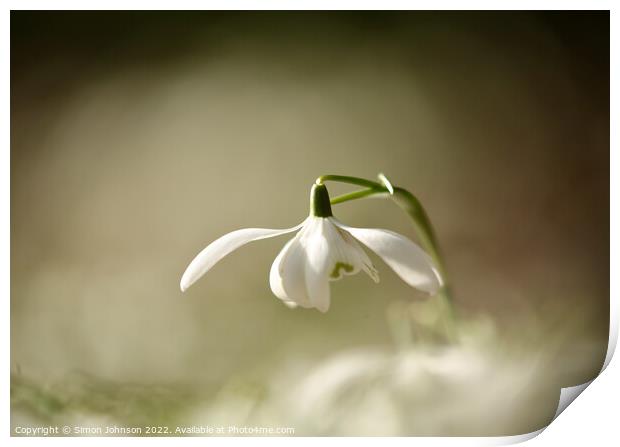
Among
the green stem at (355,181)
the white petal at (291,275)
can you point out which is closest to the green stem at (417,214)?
the green stem at (355,181)

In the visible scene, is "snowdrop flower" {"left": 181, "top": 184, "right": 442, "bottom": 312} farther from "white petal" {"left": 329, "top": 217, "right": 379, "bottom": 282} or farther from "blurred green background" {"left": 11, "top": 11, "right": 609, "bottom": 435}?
"blurred green background" {"left": 11, "top": 11, "right": 609, "bottom": 435}

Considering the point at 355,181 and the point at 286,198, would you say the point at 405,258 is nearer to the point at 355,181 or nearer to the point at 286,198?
the point at 355,181

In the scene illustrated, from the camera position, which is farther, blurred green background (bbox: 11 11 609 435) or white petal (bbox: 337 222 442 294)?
blurred green background (bbox: 11 11 609 435)

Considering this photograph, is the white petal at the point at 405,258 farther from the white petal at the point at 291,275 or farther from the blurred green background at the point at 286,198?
the blurred green background at the point at 286,198

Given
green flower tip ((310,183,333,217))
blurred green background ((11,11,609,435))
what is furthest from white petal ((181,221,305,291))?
blurred green background ((11,11,609,435))

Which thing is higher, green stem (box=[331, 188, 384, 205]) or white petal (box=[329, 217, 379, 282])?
green stem (box=[331, 188, 384, 205])

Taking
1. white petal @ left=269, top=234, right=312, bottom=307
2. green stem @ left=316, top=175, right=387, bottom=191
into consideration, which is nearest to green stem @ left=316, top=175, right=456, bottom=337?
green stem @ left=316, top=175, right=387, bottom=191

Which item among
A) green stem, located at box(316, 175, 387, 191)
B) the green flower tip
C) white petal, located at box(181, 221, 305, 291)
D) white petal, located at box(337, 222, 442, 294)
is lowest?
white petal, located at box(337, 222, 442, 294)
